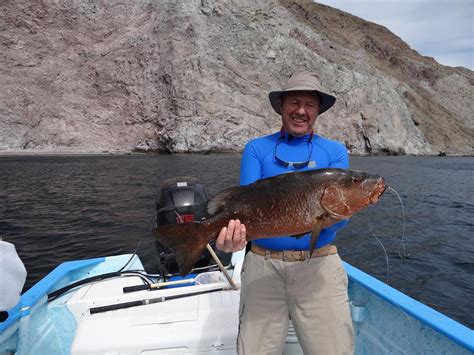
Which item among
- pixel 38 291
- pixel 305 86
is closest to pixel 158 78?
pixel 38 291

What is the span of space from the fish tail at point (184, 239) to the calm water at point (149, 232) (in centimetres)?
580

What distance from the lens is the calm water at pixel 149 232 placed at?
906cm

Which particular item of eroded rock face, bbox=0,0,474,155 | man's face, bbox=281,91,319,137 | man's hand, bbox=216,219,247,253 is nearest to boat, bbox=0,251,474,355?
man's hand, bbox=216,219,247,253

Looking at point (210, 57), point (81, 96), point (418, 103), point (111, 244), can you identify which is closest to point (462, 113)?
point (418, 103)

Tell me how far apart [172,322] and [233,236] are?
4.97 feet

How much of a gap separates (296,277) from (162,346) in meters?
1.58

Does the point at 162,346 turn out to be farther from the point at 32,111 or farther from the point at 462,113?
the point at 462,113

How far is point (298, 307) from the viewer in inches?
118

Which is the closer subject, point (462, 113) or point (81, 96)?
point (81, 96)

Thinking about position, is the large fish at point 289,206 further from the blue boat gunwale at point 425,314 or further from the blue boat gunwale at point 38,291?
the blue boat gunwale at point 38,291

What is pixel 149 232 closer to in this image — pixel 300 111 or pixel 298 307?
pixel 298 307

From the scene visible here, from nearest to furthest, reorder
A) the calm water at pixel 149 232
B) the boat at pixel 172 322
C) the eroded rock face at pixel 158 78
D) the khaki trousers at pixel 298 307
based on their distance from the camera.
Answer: the khaki trousers at pixel 298 307 → the boat at pixel 172 322 → the calm water at pixel 149 232 → the eroded rock face at pixel 158 78

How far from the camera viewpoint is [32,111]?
5188 centimetres

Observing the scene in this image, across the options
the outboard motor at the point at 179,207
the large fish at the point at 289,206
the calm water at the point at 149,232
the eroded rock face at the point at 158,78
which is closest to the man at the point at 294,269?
the large fish at the point at 289,206
